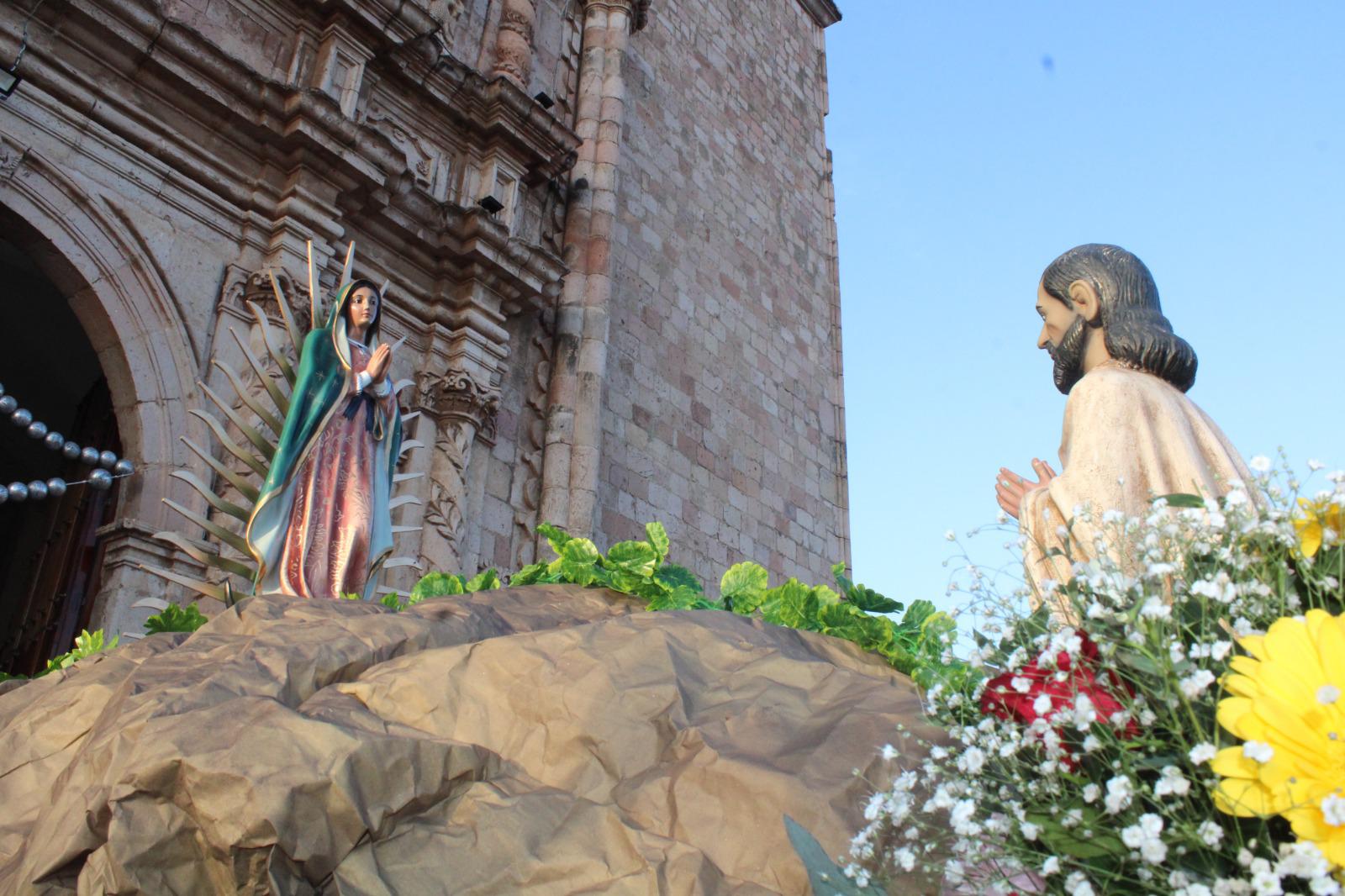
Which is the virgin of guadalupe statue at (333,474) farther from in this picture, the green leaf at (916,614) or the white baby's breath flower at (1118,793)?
the white baby's breath flower at (1118,793)

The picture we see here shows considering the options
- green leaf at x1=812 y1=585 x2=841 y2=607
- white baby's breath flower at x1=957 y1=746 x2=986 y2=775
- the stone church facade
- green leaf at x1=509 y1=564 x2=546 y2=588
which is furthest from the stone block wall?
white baby's breath flower at x1=957 y1=746 x2=986 y2=775

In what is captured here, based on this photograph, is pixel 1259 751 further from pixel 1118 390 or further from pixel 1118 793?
pixel 1118 390

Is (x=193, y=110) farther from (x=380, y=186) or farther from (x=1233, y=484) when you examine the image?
(x=1233, y=484)

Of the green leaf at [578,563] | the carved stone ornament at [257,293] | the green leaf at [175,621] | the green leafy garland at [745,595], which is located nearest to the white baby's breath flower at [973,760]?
the green leafy garland at [745,595]

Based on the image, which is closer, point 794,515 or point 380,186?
point 380,186

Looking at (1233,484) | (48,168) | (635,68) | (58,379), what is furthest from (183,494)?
(635,68)

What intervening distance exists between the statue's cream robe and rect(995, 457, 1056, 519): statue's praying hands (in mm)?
196

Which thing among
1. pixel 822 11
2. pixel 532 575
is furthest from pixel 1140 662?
pixel 822 11

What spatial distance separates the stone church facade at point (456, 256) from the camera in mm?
7480

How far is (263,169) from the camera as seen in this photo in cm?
855

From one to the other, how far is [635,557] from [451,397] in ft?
18.1

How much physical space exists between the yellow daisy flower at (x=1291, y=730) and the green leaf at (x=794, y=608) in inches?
91.3

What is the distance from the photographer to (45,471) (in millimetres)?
12102

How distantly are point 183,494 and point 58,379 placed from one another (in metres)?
6.15
